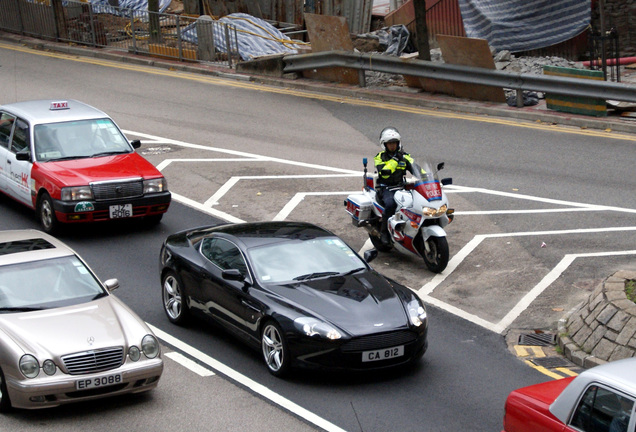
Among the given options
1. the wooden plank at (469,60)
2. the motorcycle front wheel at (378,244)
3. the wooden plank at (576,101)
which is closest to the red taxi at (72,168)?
the motorcycle front wheel at (378,244)

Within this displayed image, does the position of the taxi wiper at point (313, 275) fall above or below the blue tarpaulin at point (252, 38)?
below

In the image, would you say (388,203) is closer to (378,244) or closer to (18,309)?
(378,244)

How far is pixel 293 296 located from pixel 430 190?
12.4 ft

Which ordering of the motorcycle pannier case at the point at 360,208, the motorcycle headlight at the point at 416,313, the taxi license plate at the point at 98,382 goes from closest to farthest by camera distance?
1. the taxi license plate at the point at 98,382
2. the motorcycle headlight at the point at 416,313
3. the motorcycle pannier case at the point at 360,208

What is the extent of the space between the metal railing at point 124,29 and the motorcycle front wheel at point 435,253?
1591 cm

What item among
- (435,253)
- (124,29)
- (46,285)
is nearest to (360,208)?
(435,253)

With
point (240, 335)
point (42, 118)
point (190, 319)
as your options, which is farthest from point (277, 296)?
point (42, 118)

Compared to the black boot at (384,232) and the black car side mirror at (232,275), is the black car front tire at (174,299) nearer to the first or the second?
the black car side mirror at (232,275)

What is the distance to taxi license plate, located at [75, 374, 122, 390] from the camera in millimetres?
8138

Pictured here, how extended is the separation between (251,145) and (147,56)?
11.1 metres

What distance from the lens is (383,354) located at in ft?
29.7

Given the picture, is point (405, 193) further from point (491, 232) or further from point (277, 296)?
point (277, 296)

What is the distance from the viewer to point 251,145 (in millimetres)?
19594

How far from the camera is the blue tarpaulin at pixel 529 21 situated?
85.7ft
